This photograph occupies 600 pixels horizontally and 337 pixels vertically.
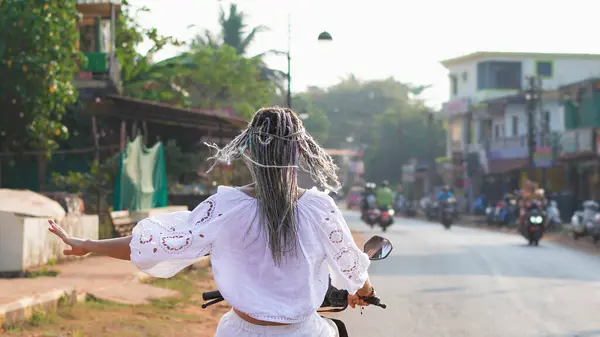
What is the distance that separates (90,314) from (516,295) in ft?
18.8

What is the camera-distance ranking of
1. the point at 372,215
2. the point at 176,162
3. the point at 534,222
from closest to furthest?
the point at 534,222 < the point at 176,162 < the point at 372,215

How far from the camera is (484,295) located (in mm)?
13266

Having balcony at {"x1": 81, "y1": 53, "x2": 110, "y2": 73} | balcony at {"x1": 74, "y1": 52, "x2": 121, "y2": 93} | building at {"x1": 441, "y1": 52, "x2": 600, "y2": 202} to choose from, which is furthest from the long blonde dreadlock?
building at {"x1": 441, "y1": 52, "x2": 600, "y2": 202}

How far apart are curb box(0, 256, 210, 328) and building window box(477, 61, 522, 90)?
187 ft

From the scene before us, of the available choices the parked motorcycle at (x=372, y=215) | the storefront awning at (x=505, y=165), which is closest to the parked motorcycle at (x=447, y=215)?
the parked motorcycle at (x=372, y=215)

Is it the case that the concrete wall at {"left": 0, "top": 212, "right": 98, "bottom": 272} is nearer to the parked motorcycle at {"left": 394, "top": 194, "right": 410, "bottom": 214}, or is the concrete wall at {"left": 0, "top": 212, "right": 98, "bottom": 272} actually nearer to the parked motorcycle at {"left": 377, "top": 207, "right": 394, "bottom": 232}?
the parked motorcycle at {"left": 377, "top": 207, "right": 394, "bottom": 232}

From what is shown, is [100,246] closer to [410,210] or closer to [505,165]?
[505,165]

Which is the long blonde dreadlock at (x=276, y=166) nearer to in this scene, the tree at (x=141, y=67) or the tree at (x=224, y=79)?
the tree at (x=141, y=67)

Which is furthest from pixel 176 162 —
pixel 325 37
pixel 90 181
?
pixel 325 37

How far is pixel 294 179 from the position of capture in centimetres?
377

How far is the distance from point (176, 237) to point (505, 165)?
5572 centimetres

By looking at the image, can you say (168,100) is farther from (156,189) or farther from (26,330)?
(26,330)

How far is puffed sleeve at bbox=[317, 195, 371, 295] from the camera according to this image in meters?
3.79

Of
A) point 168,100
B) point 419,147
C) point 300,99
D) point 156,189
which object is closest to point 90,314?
point 156,189
